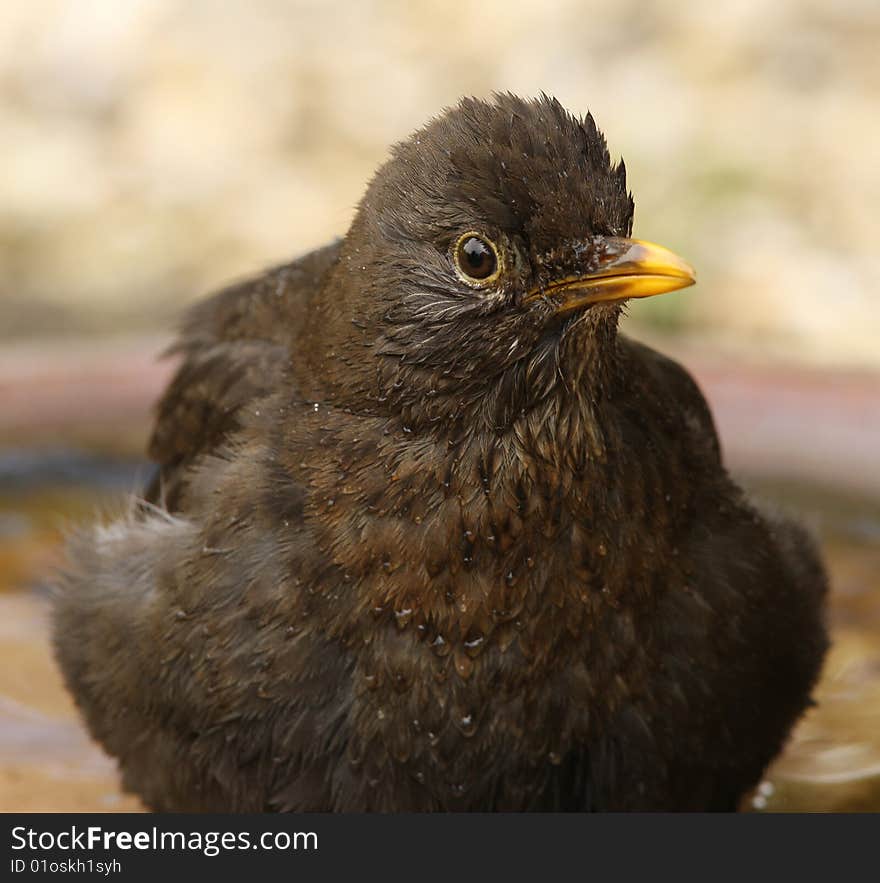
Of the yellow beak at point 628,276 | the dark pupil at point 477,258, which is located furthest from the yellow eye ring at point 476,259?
the yellow beak at point 628,276

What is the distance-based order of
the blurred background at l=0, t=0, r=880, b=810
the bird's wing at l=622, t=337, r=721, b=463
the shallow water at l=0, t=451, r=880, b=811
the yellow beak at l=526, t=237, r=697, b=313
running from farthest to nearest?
the blurred background at l=0, t=0, r=880, b=810, the shallow water at l=0, t=451, r=880, b=811, the bird's wing at l=622, t=337, r=721, b=463, the yellow beak at l=526, t=237, r=697, b=313

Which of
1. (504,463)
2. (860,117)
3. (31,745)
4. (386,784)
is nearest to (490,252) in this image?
(504,463)

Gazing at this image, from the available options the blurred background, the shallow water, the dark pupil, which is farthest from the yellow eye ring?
the blurred background

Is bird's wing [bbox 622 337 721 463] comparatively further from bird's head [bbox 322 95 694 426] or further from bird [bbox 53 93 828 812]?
bird's head [bbox 322 95 694 426]

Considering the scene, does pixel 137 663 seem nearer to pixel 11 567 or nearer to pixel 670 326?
pixel 11 567

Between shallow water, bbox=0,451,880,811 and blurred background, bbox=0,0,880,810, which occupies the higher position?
blurred background, bbox=0,0,880,810

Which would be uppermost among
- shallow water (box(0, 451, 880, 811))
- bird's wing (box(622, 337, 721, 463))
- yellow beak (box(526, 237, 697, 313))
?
yellow beak (box(526, 237, 697, 313))

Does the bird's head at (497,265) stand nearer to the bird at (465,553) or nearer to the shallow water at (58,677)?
the bird at (465,553)
